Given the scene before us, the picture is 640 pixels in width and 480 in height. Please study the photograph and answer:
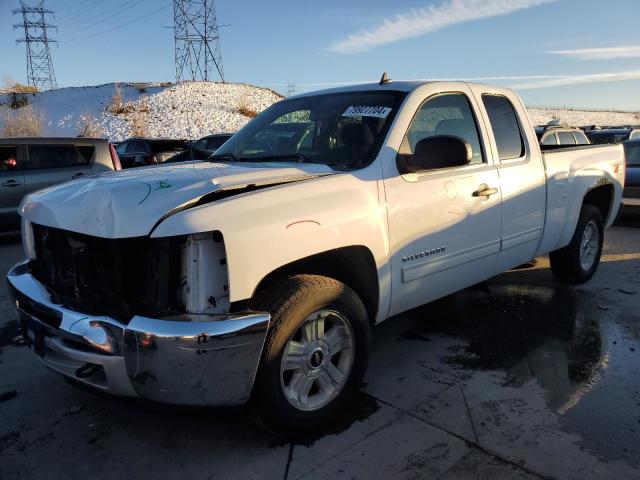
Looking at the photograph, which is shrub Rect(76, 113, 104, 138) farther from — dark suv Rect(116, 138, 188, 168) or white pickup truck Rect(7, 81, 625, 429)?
white pickup truck Rect(7, 81, 625, 429)

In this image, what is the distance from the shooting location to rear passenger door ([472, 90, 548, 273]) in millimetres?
4070

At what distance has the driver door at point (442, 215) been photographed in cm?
325

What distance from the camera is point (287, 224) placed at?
8.59 ft

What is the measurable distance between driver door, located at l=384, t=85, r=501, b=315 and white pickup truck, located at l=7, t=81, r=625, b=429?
0.01m

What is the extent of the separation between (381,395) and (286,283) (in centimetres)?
114

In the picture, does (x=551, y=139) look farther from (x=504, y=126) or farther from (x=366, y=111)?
(x=366, y=111)

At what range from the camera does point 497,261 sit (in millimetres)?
4125

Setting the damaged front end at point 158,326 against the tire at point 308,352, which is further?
the tire at point 308,352

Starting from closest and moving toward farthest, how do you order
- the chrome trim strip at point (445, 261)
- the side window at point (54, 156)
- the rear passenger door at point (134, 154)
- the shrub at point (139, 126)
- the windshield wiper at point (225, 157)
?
the chrome trim strip at point (445, 261)
the windshield wiper at point (225, 157)
the side window at point (54, 156)
the rear passenger door at point (134, 154)
the shrub at point (139, 126)

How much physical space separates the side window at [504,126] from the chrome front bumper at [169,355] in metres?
2.66

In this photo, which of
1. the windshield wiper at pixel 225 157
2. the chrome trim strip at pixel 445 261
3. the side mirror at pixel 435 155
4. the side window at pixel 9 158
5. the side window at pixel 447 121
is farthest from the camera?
the side window at pixel 9 158

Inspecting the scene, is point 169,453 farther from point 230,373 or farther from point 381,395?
point 381,395

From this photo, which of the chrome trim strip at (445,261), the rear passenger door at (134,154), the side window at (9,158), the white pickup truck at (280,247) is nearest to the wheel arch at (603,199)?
the white pickup truck at (280,247)

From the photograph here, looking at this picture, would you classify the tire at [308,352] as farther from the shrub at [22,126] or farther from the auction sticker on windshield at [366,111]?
the shrub at [22,126]
